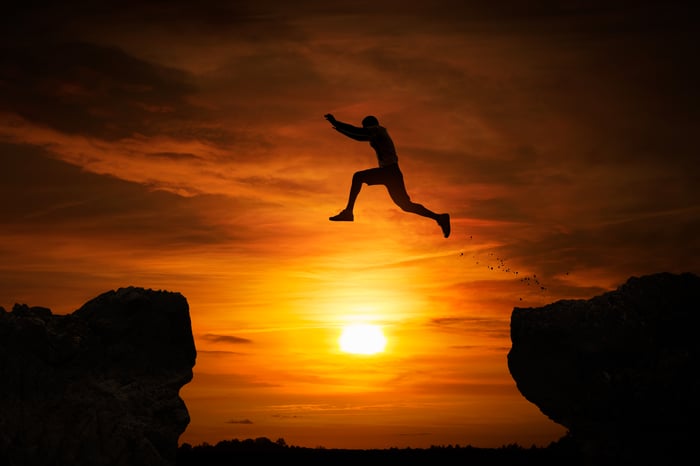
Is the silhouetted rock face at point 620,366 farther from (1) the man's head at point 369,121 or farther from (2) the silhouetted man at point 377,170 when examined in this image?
(1) the man's head at point 369,121

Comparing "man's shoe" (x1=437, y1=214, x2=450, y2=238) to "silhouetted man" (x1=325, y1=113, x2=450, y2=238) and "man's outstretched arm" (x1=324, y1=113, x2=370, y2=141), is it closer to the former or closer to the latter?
"silhouetted man" (x1=325, y1=113, x2=450, y2=238)

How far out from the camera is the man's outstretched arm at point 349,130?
19.9 meters

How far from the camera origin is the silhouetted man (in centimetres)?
2014

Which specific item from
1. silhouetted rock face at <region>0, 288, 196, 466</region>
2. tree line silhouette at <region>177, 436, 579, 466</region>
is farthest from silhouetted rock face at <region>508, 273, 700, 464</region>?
silhouetted rock face at <region>0, 288, 196, 466</region>

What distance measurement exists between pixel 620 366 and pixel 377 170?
23.2ft

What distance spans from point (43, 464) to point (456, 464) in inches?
398

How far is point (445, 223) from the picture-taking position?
71.9 ft

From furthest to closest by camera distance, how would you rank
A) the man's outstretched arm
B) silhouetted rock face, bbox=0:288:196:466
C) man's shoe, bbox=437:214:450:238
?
man's shoe, bbox=437:214:450:238
the man's outstretched arm
silhouetted rock face, bbox=0:288:196:466

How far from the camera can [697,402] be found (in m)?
19.0

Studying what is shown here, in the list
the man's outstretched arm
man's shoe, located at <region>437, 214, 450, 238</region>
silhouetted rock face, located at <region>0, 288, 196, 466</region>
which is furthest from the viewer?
man's shoe, located at <region>437, 214, 450, 238</region>

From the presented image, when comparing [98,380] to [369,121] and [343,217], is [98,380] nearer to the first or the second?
[343,217]

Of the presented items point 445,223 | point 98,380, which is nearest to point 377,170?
point 445,223

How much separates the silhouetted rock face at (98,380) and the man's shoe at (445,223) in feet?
22.1

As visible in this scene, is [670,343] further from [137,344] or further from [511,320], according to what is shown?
[137,344]
